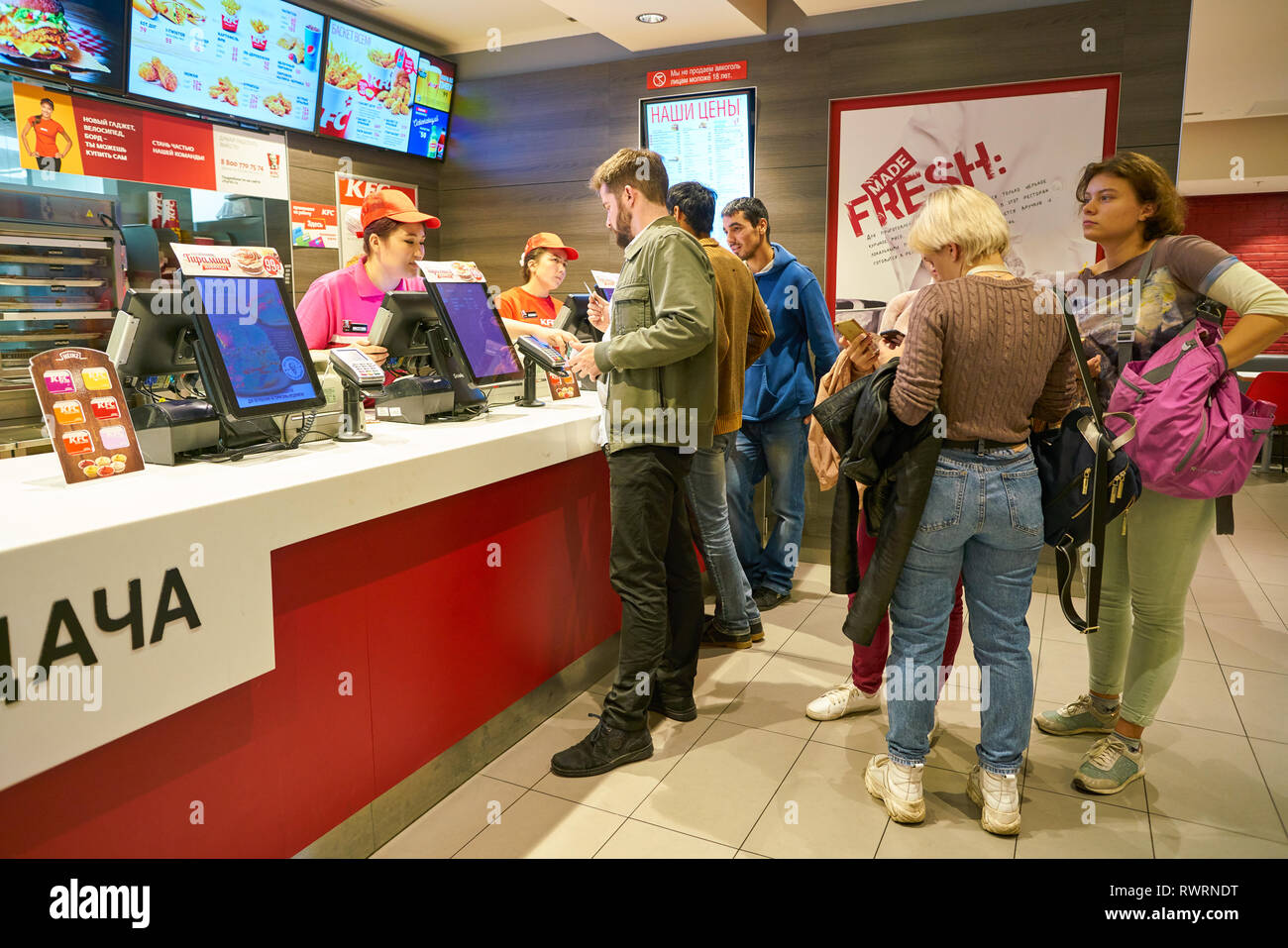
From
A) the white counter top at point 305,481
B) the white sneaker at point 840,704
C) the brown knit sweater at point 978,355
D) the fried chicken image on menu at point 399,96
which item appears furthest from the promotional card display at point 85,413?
the fried chicken image on menu at point 399,96

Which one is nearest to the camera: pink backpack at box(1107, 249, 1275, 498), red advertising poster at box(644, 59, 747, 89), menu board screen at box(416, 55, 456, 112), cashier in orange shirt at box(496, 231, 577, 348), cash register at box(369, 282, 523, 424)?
pink backpack at box(1107, 249, 1275, 498)

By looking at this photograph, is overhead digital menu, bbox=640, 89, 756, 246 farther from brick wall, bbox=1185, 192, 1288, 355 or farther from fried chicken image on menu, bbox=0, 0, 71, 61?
brick wall, bbox=1185, 192, 1288, 355

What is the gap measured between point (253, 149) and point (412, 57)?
4.25ft

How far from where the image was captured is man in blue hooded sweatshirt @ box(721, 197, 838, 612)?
4148 mm

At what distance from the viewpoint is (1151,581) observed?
2.52 m

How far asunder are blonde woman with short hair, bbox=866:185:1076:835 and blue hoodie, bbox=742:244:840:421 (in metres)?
1.89

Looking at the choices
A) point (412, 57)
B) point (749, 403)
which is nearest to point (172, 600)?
point (749, 403)

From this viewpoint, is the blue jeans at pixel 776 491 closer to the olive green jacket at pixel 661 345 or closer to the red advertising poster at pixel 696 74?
the olive green jacket at pixel 661 345

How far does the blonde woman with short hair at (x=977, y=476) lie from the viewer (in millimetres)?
2078

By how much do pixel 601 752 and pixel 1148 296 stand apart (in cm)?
199

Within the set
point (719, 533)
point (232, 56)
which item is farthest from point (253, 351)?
point (232, 56)

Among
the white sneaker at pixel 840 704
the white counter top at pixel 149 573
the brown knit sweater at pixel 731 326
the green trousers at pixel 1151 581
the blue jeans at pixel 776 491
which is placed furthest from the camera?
the blue jeans at pixel 776 491

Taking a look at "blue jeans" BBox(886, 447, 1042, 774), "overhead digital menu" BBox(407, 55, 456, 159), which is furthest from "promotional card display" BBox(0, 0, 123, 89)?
"blue jeans" BBox(886, 447, 1042, 774)

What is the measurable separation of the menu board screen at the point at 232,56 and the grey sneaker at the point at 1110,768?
485 cm
